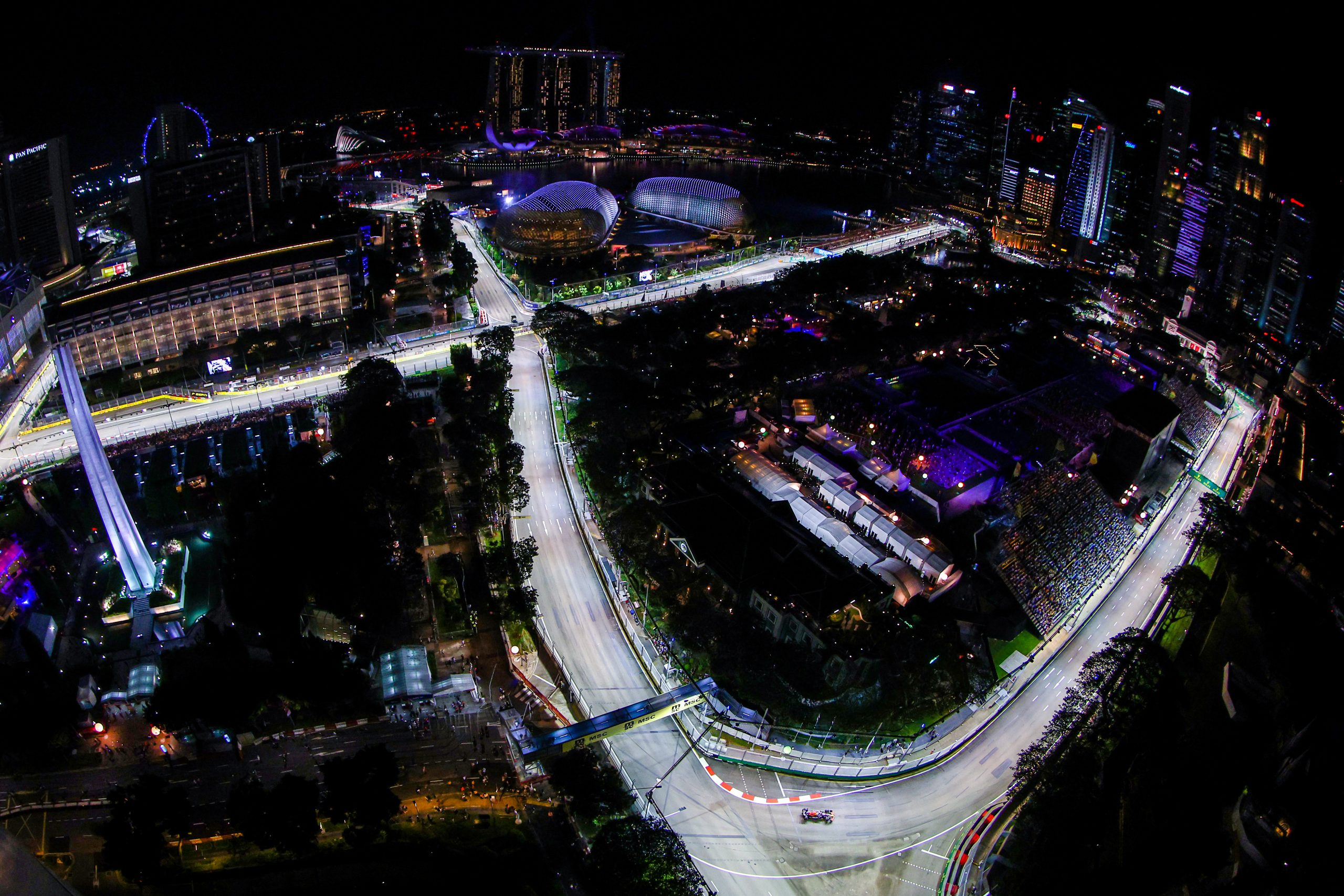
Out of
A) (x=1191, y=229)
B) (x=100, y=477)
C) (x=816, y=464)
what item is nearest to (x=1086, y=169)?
(x=1191, y=229)

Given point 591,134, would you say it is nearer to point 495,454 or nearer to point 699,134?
point 699,134

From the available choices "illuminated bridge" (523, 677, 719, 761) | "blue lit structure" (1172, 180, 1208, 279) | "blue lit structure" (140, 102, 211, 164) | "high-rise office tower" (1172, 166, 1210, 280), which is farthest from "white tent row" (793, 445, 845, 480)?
"blue lit structure" (140, 102, 211, 164)

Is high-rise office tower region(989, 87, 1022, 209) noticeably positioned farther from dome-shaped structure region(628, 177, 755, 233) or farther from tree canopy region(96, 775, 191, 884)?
tree canopy region(96, 775, 191, 884)

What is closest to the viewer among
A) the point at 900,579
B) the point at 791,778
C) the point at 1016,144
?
the point at 791,778

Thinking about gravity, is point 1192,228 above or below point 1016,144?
below

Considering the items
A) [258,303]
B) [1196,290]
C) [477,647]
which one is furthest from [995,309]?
[258,303]

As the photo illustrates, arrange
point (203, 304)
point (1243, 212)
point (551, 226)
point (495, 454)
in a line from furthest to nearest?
point (551, 226)
point (1243, 212)
point (203, 304)
point (495, 454)

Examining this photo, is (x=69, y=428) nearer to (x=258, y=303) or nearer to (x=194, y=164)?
(x=258, y=303)
